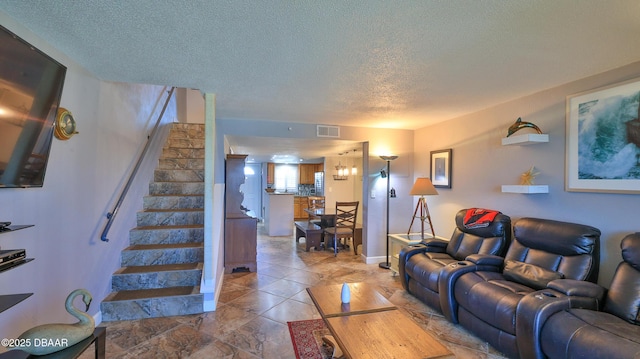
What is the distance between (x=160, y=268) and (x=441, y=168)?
4.18 m

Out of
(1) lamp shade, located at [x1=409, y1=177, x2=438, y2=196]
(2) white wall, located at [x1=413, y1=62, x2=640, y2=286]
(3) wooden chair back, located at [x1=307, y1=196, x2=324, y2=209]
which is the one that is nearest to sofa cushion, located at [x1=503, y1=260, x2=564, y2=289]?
(2) white wall, located at [x1=413, y1=62, x2=640, y2=286]

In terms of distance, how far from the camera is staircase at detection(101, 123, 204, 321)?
2.91 m

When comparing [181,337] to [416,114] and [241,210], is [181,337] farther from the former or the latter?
[416,114]

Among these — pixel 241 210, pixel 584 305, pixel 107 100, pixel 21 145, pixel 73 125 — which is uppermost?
pixel 107 100

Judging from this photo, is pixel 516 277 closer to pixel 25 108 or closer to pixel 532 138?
pixel 532 138

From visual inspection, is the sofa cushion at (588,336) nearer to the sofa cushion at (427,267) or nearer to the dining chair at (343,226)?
the sofa cushion at (427,267)

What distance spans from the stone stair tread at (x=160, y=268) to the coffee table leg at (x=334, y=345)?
5.79 feet

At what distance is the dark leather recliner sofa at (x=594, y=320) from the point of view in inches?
63.7

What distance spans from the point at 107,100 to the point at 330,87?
2306 mm

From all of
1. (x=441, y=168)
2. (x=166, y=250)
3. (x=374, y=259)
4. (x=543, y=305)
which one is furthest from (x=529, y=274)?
(x=166, y=250)

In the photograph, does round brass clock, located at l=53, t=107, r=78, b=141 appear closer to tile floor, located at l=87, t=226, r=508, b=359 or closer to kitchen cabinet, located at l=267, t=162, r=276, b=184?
tile floor, located at l=87, t=226, r=508, b=359

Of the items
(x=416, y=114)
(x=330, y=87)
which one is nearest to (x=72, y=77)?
(x=330, y=87)

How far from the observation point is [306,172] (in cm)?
1048

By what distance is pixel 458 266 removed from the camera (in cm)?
284
